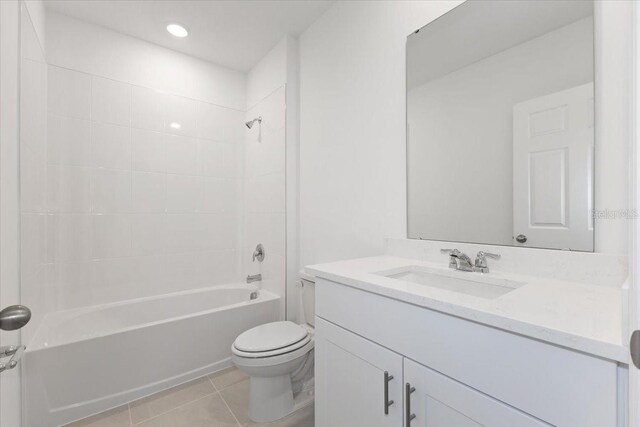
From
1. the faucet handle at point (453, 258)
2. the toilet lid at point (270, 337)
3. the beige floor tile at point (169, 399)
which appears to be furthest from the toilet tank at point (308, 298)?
the faucet handle at point (453, 258)

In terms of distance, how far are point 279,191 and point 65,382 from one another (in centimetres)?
177

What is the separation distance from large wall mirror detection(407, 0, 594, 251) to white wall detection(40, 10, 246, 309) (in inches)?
77.3

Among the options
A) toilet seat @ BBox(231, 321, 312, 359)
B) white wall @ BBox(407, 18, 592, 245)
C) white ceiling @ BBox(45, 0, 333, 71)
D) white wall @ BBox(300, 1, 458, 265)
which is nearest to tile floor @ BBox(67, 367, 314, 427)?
toilet seat @ BBox(231, 321, 312, 359)

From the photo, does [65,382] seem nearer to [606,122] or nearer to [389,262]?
[389,262]

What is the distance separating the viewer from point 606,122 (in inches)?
36.1

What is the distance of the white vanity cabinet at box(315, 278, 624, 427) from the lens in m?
0.58

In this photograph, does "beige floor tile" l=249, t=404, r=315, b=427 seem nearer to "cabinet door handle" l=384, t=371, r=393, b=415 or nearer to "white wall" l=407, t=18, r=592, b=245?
"cabinet door handle" l=384, t=371, r=393, b=415

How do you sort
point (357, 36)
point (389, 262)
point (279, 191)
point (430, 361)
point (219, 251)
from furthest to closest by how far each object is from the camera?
point (219, 251)
point (279, 191)
point (357, 36)
point (389, 262)
point (430, 361)

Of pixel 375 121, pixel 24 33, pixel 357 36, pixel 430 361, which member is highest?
pixel 357 36

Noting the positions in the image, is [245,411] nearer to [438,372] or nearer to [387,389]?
[387,389]

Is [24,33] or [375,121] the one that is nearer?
[24,33]

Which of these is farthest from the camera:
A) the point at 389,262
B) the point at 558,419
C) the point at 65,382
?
the point at 65,382

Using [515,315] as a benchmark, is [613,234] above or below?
above

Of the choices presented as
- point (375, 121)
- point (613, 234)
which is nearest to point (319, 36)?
point (375, 121)
